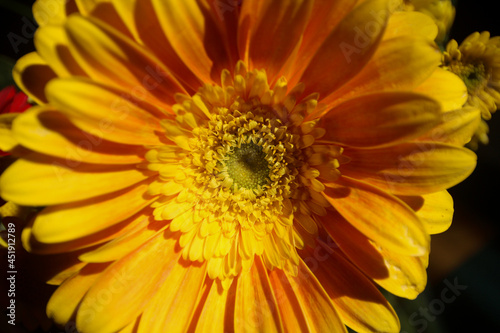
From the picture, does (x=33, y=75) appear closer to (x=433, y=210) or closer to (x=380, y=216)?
(x=380, y=216)

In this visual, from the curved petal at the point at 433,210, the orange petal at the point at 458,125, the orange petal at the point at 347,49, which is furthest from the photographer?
the curved petal at the point at 433,210

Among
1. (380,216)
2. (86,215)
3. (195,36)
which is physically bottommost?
(380,216)

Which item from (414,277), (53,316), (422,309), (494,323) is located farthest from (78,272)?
(494,323)

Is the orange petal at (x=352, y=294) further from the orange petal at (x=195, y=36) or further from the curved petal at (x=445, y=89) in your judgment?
the orange petal at (x=195, y=36)

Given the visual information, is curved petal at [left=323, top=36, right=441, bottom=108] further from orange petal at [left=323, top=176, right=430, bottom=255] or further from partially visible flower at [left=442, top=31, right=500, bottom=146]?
partially visible flower at [left=442, top=31, right=500, bottom=146]

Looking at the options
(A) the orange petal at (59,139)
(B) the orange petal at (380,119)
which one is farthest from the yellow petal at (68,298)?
(B) the orange petal at (380,119)

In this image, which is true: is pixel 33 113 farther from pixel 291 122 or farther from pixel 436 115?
pixel 436 115

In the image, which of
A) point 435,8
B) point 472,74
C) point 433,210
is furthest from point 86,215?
point 472,74

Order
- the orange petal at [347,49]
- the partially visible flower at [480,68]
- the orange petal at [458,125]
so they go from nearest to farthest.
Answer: the orange petal at [347,49]
the orange petal at [458,125]
the partially visible flower at [480,68]
